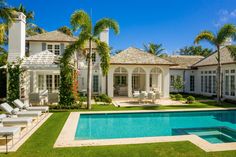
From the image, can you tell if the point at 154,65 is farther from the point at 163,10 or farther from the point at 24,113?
the point at 24,113

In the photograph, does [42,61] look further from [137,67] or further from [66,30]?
[66,30]

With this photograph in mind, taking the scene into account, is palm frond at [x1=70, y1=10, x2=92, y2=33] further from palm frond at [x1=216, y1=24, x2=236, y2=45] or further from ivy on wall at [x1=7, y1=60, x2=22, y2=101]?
palm frond at [x1=216, y1=24, x2=236, y2=45]

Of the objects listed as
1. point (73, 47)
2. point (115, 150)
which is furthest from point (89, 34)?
point (115, 150)

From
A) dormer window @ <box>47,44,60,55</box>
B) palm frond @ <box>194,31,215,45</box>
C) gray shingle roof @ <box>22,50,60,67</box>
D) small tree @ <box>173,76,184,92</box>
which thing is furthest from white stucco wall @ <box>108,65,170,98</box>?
dormer window @ <box>47,44,60,55</box>

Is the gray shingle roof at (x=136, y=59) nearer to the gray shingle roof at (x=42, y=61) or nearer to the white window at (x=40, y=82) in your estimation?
the gray shingle roof at (x=42, y=61)

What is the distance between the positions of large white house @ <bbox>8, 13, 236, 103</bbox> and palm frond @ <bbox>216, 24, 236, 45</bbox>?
332 centimetres

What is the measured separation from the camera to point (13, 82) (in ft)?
58.7

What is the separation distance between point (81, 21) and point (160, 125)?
1017 centimetres

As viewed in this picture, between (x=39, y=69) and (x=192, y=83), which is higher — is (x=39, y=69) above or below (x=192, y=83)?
above

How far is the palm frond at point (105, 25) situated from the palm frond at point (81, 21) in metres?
0.59

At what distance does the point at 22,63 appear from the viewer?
18641 millimetres

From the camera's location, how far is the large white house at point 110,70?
64.2ft

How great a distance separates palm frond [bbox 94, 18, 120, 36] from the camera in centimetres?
1730

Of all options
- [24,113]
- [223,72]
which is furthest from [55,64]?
[223,72]
